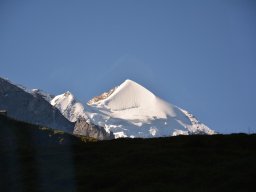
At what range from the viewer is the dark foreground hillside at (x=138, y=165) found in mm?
35969

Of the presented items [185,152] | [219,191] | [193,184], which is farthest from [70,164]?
[219,191]

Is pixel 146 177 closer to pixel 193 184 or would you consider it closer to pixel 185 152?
pixel 193 184

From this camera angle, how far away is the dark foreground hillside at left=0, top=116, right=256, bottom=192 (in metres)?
36.0

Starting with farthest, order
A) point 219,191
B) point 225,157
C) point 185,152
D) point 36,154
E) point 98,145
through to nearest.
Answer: point 98,145 → point 36,154 → point 185,152 → point 225,157 → point 219,191

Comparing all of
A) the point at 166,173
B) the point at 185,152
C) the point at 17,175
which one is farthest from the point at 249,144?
the point at 17,175

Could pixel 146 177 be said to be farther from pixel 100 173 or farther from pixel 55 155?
pixel 55 155

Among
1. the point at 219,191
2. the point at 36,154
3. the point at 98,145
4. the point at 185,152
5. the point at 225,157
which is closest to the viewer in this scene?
the point at 219,191

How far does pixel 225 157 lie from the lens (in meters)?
44.2

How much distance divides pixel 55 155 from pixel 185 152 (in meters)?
10.8

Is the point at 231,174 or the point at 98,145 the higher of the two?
the point at 98,145

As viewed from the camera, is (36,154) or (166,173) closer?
(166,173)

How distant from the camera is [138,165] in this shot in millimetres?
43062

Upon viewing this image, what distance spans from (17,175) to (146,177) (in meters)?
9.70

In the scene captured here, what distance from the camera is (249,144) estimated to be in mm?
50000
